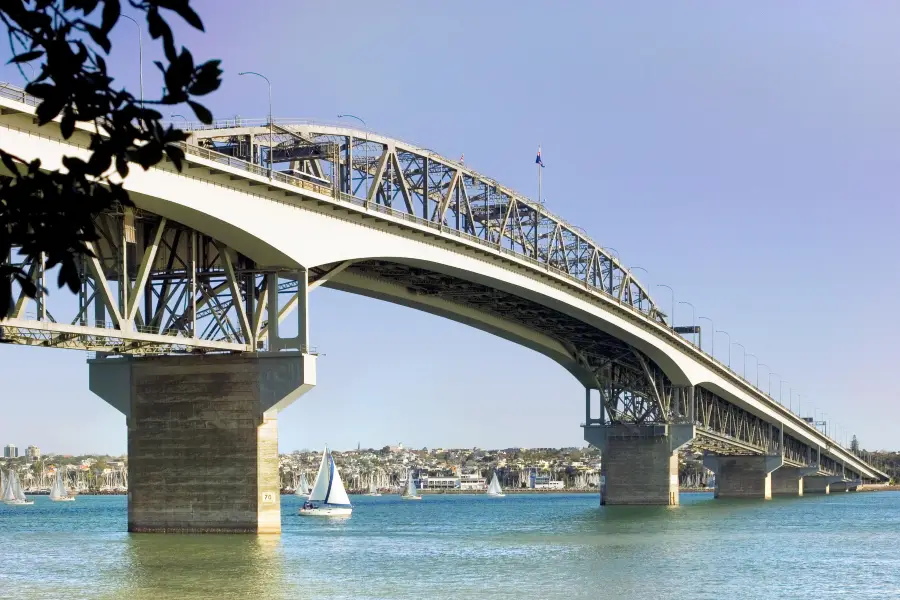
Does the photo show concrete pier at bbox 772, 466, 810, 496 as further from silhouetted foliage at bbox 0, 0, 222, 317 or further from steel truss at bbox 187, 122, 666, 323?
silhouetted foliage at bbox 0, 0, 222, 317

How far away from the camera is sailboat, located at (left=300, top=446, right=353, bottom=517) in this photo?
99688 millimetres

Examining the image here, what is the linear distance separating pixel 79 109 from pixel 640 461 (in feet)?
330

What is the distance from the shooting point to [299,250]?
2029 inches

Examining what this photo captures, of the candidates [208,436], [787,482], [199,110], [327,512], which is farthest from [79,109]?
[787,482]

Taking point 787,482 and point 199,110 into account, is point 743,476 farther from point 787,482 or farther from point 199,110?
point 199,110

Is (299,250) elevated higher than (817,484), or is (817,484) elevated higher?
(299,250)

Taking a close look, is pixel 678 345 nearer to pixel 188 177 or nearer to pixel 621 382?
pixel 621 382

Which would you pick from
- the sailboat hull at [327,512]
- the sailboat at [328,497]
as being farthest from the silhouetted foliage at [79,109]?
the sailboat hull at [327,512]

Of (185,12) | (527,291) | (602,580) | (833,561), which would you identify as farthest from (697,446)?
(185,12)

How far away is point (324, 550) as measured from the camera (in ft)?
181

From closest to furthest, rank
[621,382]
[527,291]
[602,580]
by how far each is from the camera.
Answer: [602,580]
[527,291]
[621,382]

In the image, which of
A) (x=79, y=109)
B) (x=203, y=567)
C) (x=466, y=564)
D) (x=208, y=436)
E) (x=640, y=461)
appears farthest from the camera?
(x=640, y=461)

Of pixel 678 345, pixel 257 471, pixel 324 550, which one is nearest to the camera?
pixel 257 471

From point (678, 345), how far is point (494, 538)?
39526 millimetres
